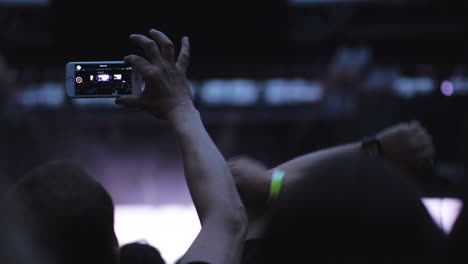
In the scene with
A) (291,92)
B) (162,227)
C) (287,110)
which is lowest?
(162,227)

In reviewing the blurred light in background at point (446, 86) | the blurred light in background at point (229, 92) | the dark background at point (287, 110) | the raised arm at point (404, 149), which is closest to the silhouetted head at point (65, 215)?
the raised arm at point (404, 149)

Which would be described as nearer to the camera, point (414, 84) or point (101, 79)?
point (101, 79)

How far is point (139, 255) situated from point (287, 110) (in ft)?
14.0

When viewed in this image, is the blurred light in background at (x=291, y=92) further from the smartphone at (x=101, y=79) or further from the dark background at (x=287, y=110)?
the smartphone at (x=101, y=79)

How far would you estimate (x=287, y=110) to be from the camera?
5.29 meters

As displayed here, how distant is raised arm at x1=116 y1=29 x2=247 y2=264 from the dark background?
2.97m

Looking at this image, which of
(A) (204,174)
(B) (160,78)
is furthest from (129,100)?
(A) (204,174)

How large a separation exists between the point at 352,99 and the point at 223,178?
11.8 feet

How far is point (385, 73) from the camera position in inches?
221

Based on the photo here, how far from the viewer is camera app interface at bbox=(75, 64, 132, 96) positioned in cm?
A: 87

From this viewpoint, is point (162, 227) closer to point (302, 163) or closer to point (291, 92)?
point (291, 92)

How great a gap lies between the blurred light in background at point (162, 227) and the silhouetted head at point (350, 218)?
3738 millimetres

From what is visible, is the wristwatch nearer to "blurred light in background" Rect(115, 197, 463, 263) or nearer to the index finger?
the index finger

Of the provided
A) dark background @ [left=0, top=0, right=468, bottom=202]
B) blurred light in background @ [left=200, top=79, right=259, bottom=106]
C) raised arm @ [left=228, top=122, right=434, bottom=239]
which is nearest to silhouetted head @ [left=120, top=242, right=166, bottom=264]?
raised arm @ [left=228, top=122, right=434, bottom=239]
